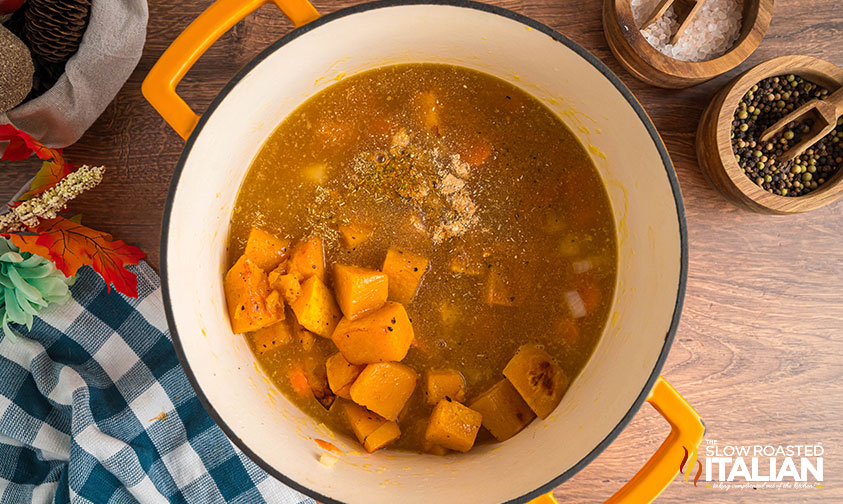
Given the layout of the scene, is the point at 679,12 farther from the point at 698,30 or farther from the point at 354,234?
the point at 354,234

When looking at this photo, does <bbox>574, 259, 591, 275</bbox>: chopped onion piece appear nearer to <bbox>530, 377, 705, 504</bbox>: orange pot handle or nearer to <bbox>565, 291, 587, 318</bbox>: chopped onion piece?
<bbox>565, 291, 587, 318</bbox>: chopped onion piece

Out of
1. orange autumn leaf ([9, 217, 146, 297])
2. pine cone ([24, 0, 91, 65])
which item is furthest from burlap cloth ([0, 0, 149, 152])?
orange autumn leaf ([9, 217, 146, 297])

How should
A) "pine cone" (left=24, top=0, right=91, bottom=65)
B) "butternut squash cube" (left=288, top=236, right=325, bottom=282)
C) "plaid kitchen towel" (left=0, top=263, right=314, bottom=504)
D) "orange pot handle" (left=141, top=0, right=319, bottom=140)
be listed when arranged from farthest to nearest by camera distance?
1. "plaid kitchen towel" (left=0, top=263, right=314, bottom=504)
2. "butternut squash cube" (left=288, top=236, right=325, bottom=282)
3. "pine cone" (left=24, top=0, right=91, bottom=65)
4. "orange pot handle" (left=141, top=0, right=319, bottom=140)

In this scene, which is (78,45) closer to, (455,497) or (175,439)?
(175,439)

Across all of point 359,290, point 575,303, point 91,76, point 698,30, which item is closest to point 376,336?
point 359,290

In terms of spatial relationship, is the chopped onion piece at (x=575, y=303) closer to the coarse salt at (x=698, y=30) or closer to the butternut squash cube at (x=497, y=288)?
the butternut squash cube at (x=497, y=288)
